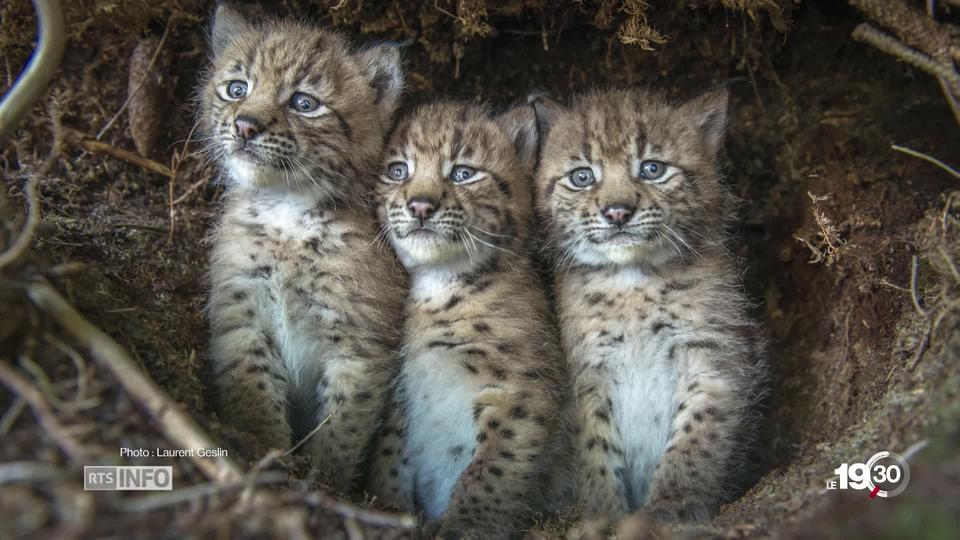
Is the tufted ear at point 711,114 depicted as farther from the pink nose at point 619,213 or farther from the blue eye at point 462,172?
the blue eye at point 462,172

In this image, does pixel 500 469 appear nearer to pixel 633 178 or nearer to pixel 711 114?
pixel 633 178

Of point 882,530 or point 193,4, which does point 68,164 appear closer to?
point 193,4

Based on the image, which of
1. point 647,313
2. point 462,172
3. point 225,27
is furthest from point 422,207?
point 225,27

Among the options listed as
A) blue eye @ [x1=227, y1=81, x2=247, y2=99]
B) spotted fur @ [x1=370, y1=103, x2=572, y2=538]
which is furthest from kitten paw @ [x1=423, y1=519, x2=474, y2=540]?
blue eye @ [x1=227, y1=81, x2=247, y2=99]

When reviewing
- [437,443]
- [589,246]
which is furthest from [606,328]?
[437,443]

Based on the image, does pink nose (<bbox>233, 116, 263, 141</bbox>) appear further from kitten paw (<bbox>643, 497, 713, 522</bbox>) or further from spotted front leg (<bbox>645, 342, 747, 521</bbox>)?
kitten paw (<bbox>643, 497, 713, 522</bbox>)

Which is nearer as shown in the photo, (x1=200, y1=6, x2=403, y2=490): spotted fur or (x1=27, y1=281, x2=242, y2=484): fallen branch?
(x1=27, y1=281, x2=242, y2=484): fallen branch
